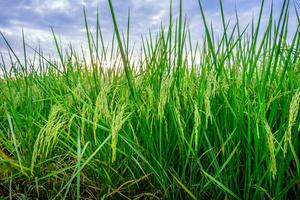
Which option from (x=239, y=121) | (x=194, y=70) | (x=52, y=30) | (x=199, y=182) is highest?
(x=52, y=30)

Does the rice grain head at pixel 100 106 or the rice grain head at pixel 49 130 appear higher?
the rice grain head at pixel 100 106

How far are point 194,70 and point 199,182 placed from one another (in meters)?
0.85

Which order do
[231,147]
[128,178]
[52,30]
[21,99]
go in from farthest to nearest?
[21,99]
[52,30]
[128,178]
[231,147]

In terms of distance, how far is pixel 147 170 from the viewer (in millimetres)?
1507

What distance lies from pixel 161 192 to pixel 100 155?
35cm

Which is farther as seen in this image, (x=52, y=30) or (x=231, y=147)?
(x=52, y=30)

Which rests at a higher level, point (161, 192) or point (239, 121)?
point (239, 121)

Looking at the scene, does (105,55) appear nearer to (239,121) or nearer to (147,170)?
(147,170)

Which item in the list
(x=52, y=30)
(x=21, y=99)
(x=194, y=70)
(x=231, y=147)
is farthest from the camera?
(x=21, y=99)

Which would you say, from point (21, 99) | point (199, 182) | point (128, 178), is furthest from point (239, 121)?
point (21, 99)

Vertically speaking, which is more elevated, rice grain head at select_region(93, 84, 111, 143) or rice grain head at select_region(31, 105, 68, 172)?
rice grain head at select_region(93, 84, 111, 143)

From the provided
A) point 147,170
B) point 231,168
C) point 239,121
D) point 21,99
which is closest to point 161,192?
point 147,170

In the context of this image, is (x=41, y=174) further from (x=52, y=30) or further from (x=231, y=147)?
(x=231, y=147)

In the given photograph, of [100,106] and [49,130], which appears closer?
[100,106]
